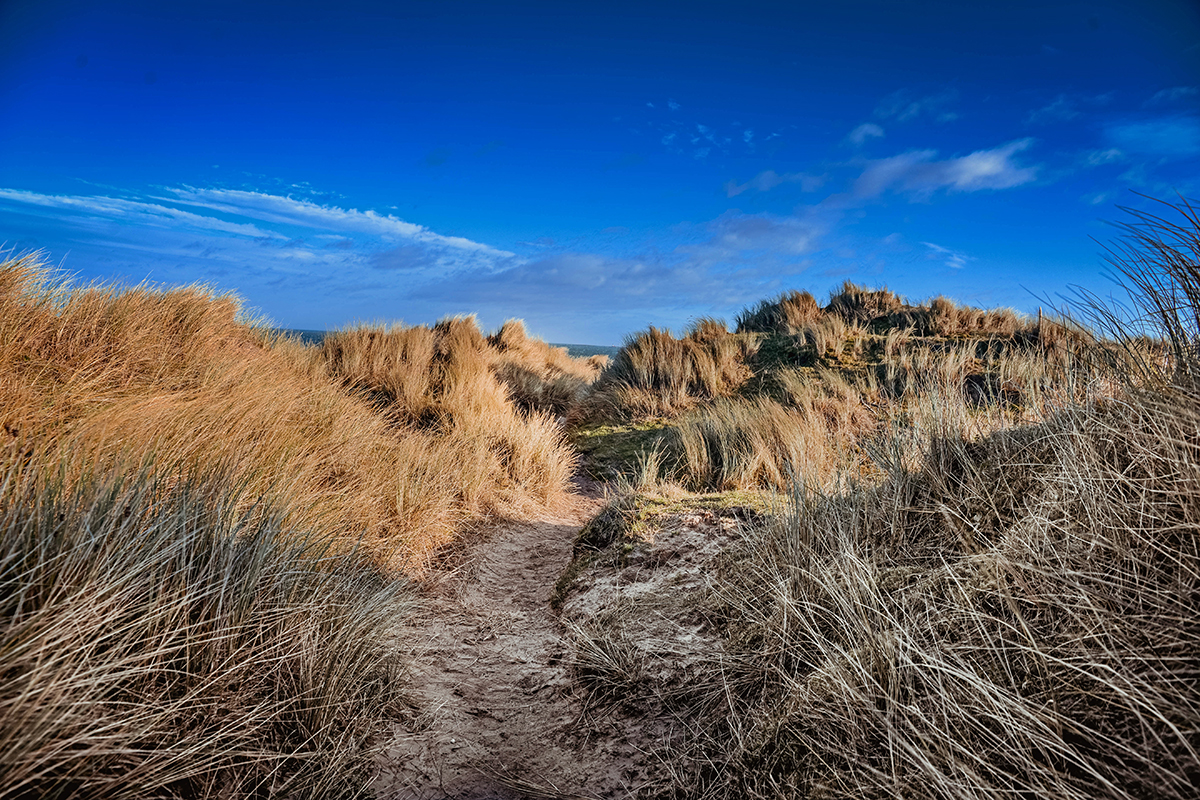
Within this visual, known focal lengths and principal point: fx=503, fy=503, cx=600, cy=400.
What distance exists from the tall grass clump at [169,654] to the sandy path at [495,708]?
0.27m

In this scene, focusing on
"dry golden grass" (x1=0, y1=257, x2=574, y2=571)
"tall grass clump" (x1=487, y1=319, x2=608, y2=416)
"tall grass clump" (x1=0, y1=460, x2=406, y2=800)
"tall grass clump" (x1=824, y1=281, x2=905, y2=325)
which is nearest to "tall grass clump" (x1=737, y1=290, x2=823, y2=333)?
"tall grass clump" (x1=824, y1=281, x2=905, y2=325)

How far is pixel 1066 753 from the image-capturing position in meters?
1.31

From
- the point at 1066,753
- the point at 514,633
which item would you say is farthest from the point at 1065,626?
the point at 514,633

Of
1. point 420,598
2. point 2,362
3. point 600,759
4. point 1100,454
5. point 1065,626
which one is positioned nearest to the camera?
point 1065,626

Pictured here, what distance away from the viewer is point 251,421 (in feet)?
13.5

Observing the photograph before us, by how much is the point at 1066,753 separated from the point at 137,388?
5.71 m

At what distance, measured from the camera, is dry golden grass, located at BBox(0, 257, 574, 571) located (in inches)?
122

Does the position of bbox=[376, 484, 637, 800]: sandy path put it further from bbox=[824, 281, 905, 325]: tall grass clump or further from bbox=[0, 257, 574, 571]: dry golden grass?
bbox=[824, 281, 905, 325]: tall grass clump

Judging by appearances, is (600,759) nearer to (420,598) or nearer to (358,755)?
(358,755)

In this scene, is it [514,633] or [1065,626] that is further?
[514,633]

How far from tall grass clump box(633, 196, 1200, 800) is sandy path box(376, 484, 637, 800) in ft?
1.59

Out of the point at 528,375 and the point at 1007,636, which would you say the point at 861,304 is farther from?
the point at 1007,636

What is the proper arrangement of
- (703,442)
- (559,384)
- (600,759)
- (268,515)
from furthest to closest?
(559,384) → (703,442) → (268,515) → (600,759)

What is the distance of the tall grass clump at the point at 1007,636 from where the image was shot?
1.32m
